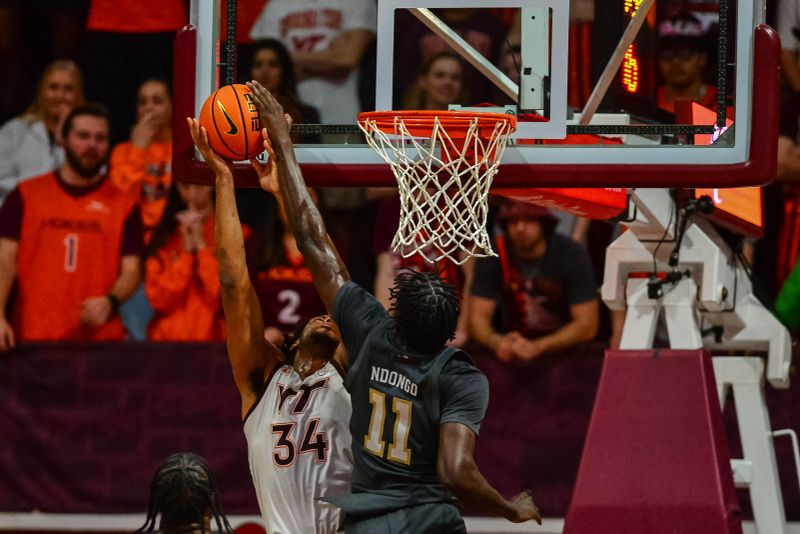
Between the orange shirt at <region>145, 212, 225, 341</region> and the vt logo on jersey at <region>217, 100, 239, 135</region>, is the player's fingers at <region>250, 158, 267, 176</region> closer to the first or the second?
the vt logo on jersey at <region>217, 100, 239, 135</region>

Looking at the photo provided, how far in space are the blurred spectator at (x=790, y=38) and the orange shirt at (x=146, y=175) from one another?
11.7 feet

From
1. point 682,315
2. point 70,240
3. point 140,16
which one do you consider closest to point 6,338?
point 70,240

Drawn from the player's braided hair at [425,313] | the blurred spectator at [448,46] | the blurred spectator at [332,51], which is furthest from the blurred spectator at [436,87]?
the player's braided hair at [425,313]

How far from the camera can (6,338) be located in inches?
322

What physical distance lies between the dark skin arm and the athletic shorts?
0.46 ft

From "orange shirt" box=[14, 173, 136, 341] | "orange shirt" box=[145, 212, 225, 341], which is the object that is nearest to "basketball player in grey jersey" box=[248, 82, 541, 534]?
"orange shirt" box=[145, 212, 225, 341]

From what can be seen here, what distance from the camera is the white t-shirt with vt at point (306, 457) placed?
15.6ft

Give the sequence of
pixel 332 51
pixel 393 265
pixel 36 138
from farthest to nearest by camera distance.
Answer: pixel 36 138
pixel 393 265
pixel 332 51

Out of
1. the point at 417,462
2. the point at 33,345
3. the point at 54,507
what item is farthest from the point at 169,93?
the point at 417,462

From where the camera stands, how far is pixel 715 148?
480 centimetres

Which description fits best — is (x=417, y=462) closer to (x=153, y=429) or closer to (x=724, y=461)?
(x=724, y=461)

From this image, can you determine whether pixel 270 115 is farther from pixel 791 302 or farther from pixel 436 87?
pixel 791 302

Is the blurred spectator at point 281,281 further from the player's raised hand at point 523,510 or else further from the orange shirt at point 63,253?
the player's raised hand at point 523,510

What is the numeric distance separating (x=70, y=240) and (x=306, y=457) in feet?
13.2
